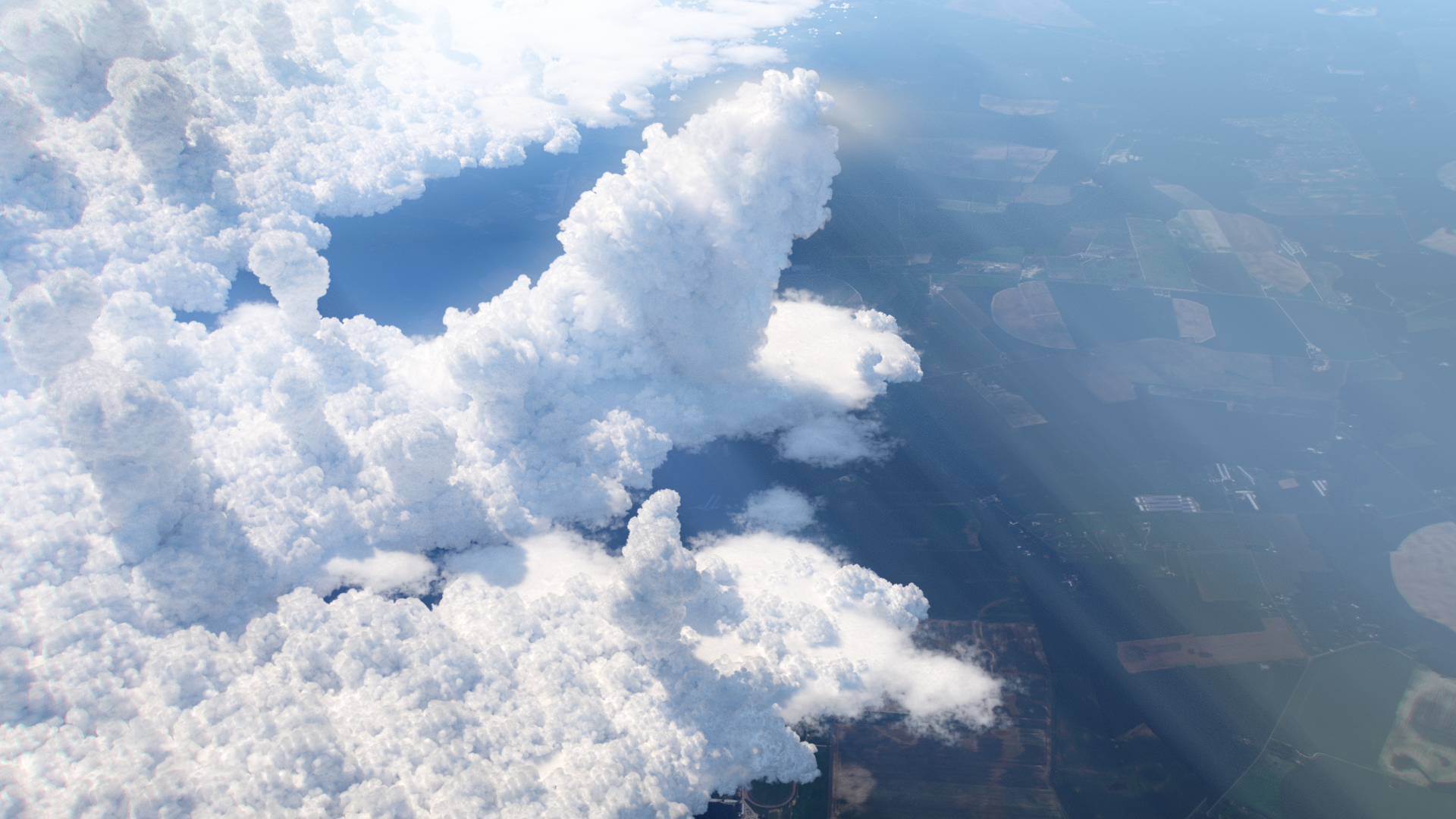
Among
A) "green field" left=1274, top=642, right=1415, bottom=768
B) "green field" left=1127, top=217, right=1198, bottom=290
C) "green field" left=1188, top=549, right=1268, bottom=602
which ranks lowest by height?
"green field" left=1274, top=642, right=1415, bottom=768

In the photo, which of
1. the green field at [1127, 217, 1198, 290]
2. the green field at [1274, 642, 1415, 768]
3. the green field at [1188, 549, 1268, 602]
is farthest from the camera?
the green field at [1127, 217, 1198, 290]

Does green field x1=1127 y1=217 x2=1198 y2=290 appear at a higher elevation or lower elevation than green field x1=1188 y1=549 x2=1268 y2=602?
higher

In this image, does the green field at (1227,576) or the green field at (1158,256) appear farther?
the green field at (1158,256)

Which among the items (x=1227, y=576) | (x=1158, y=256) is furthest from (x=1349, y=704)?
(x=1158, y=256)

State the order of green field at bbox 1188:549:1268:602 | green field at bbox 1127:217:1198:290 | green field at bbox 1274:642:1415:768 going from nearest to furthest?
green field at bbox 1274:642:1415:768, green field at bbox 1188:549:1268:602, green field at bbox 1127:217:1198:290

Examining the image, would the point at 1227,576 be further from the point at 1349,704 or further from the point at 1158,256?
the point at 1158,256

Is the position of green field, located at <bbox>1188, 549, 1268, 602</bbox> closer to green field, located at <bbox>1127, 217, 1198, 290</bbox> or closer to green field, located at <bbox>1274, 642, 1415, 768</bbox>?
green field, located at <bbox>1274, 642, 1415, 768</bbox>

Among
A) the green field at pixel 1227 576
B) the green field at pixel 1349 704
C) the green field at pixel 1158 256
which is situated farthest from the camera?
the green field at pixel 1158 256

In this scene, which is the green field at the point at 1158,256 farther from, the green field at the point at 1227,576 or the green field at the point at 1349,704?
the green field at the point at 1349,704

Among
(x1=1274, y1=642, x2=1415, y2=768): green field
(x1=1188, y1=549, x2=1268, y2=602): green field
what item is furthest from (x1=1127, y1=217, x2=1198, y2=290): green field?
(x1=1274, y1=642, x2=1415, y2=768): green field

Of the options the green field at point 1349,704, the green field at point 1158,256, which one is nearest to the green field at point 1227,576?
the green field at point 1349,704

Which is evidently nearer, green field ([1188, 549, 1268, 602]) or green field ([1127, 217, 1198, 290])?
green field ([1188, 549, 1268, 602])
